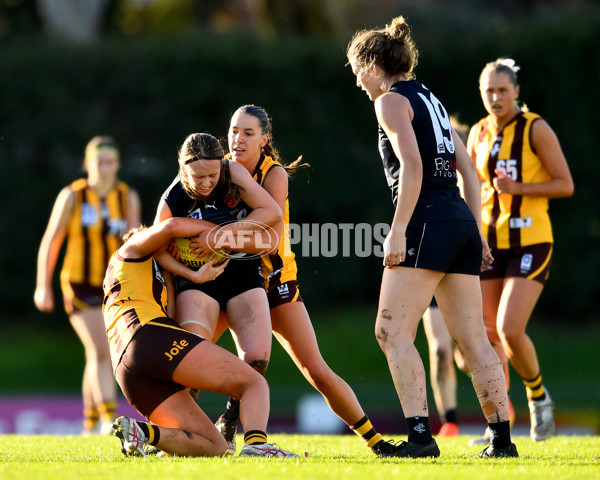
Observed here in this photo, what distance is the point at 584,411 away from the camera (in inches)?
481

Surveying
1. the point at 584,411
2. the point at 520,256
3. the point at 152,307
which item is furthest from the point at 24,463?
the point at 584,411

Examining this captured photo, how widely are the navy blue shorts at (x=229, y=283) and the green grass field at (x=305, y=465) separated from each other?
104 centimetres

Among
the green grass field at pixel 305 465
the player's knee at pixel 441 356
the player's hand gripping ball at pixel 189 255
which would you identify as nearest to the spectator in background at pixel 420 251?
the green grass field at pixel 305 465

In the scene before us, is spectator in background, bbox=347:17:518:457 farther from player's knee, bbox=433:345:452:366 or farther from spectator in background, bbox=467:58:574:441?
player's knee, bbox=433:345:452:366

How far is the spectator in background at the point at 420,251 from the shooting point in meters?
4.90

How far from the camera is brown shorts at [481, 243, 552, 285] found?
6.77m

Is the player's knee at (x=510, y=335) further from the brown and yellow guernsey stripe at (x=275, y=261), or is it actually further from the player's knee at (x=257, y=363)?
the player's knee at (x=257, y=363)

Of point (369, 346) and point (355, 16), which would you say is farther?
point (355, 16)

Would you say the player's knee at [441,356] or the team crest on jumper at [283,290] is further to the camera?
the player's knee at [441,356]

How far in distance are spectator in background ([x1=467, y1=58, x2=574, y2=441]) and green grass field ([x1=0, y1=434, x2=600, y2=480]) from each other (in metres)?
0.85

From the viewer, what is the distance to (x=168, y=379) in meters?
4.92

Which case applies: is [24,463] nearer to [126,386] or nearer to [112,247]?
[126,386]

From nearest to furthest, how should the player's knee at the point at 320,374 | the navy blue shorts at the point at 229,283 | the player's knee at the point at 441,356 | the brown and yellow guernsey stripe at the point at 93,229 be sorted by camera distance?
the navy blue shorts at the point at 229,283 < the player's knee at the point at 320,374 < the player's knee at the point at 441,356 < the brown and yellow guernsey stripe at the point at 93,229

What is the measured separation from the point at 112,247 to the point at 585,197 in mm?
8929
